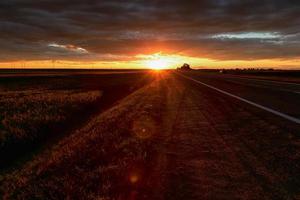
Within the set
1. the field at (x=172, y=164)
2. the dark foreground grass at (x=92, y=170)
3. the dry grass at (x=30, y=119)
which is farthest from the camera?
the dry grass at (x=30, y=119)

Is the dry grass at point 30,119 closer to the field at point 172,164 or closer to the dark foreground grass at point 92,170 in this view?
the field at point 172,164

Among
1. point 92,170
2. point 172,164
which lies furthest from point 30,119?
point 172,164

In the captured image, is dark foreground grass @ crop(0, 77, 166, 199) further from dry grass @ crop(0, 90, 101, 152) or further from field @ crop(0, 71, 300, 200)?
dry grass @ crop(0, 90, 101, 152)

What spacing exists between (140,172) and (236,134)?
364cm

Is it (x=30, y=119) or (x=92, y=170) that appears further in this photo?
(x=30, y=119)

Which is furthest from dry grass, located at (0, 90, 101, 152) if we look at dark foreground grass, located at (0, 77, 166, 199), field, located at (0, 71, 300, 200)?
dark foreground grass, located at (0, 77, 166, 199)

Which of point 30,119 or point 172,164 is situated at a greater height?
point 172,164

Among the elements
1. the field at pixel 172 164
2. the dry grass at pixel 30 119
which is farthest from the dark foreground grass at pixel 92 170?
the dry grass at pixel 30 119

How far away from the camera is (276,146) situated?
6887 millimetres

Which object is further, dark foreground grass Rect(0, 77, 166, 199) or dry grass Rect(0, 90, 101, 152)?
dry grass Rect(0, 90, 101, 152)

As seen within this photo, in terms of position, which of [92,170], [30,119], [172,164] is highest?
[172,164]

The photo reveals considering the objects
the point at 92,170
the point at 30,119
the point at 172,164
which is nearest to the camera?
the point at 172,164

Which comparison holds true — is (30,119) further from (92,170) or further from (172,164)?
(172,164)

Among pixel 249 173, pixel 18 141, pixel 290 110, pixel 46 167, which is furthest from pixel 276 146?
pixel 18 141
